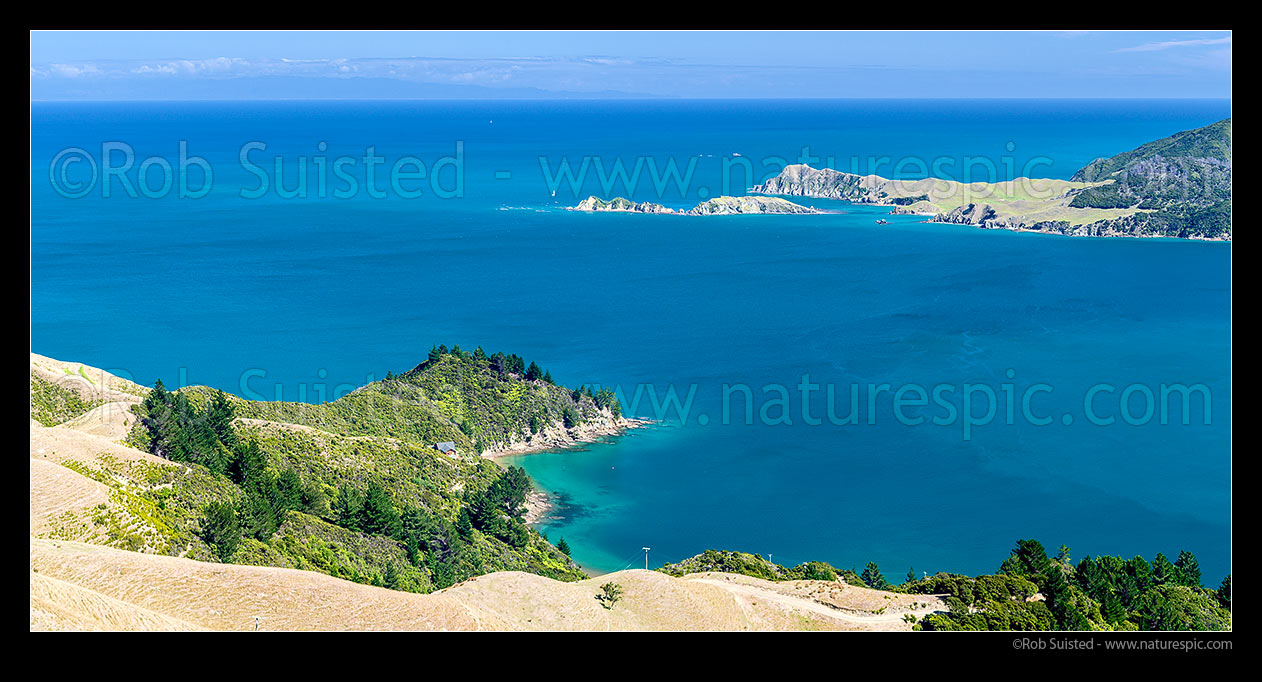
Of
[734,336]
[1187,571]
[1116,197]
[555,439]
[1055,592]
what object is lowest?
[1187,571]

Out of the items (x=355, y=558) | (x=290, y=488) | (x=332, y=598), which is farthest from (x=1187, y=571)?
(x=290, y=488)

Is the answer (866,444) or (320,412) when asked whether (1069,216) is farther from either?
(320,412)

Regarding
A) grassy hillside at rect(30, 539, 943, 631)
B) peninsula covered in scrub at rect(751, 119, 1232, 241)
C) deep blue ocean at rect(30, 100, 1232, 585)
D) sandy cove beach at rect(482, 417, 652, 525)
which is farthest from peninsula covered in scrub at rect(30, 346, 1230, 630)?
peninsula covered in scrub at rect(751, 119, 1232, 241)

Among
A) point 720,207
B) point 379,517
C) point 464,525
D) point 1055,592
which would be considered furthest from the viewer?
point 720,207

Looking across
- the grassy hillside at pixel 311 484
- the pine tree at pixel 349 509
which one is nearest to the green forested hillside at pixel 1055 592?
the grassy hillside at pixel 311 484

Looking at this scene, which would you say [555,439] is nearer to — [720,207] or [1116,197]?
[720,207]

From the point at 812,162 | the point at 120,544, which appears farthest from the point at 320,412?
the point at 812,162
